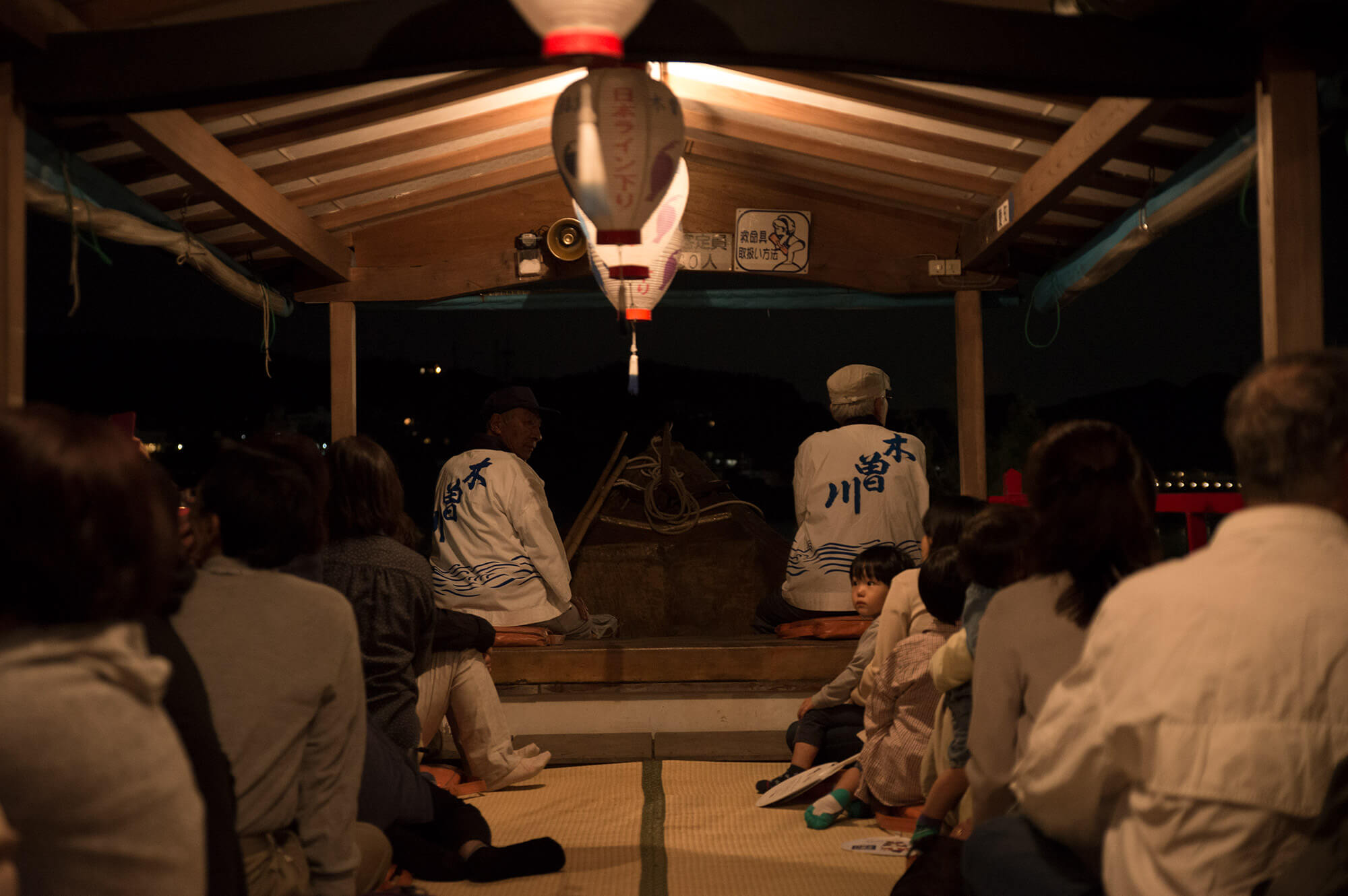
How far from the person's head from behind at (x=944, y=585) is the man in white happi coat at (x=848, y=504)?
221cm

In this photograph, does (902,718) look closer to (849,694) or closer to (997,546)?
(849,694)

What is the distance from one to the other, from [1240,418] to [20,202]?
3387mm

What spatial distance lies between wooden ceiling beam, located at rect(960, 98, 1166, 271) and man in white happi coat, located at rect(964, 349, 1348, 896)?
2.51m

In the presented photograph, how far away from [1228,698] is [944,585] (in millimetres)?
1776

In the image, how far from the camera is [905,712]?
3.48 meters

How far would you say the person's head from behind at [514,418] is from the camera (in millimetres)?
5512

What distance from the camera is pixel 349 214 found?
6.53 metres

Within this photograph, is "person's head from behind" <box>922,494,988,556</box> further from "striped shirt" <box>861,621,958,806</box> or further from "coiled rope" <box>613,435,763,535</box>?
"coiled rope" <box>613,435,763,535</box>

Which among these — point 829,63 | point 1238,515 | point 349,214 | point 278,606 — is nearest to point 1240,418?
point 1238,515

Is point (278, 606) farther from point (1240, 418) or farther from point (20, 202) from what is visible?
Result: point (20, 202)

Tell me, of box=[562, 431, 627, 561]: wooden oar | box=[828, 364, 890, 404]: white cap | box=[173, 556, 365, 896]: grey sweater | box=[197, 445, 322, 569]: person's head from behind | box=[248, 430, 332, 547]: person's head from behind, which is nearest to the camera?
box=[173, 556, 365, 896]: grey sweater

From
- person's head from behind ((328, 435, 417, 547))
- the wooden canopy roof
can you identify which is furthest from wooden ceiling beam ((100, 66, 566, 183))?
person's head from behind ((328, 435, 417, 547))

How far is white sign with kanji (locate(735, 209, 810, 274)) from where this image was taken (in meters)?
6.59

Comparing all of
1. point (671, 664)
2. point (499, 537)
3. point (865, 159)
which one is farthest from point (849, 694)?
point (865, 159)
